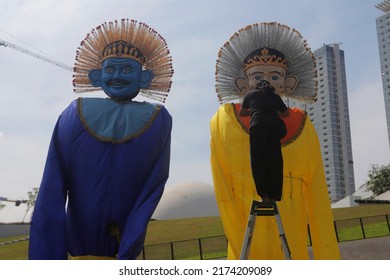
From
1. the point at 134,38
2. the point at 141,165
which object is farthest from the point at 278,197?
the point at 134,38

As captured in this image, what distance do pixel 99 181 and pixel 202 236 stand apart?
476 inches

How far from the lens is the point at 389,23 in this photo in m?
69.6

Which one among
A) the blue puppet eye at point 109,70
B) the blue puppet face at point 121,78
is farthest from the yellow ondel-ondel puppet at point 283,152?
the blue puppet eye at point 109,70

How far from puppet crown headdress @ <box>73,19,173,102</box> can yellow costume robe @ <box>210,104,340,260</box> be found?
3.09 ft

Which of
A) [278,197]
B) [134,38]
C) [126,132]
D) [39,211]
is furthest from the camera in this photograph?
[134,38]

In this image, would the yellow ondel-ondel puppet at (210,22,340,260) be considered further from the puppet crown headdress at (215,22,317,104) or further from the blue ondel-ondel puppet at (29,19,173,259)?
the blue ondel-ondel puppet at (29,19,173,259)

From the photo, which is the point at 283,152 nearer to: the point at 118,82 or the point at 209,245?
the point at 118,82

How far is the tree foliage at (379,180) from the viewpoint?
123ft

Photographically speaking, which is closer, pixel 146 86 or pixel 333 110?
pixel 146 86

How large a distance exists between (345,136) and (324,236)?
65.8 meters

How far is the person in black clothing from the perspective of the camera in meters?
4.45

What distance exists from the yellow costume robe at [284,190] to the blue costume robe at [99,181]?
2.12 ft

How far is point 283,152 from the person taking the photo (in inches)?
207

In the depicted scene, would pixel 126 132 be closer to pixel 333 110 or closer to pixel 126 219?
pixel 126 219
